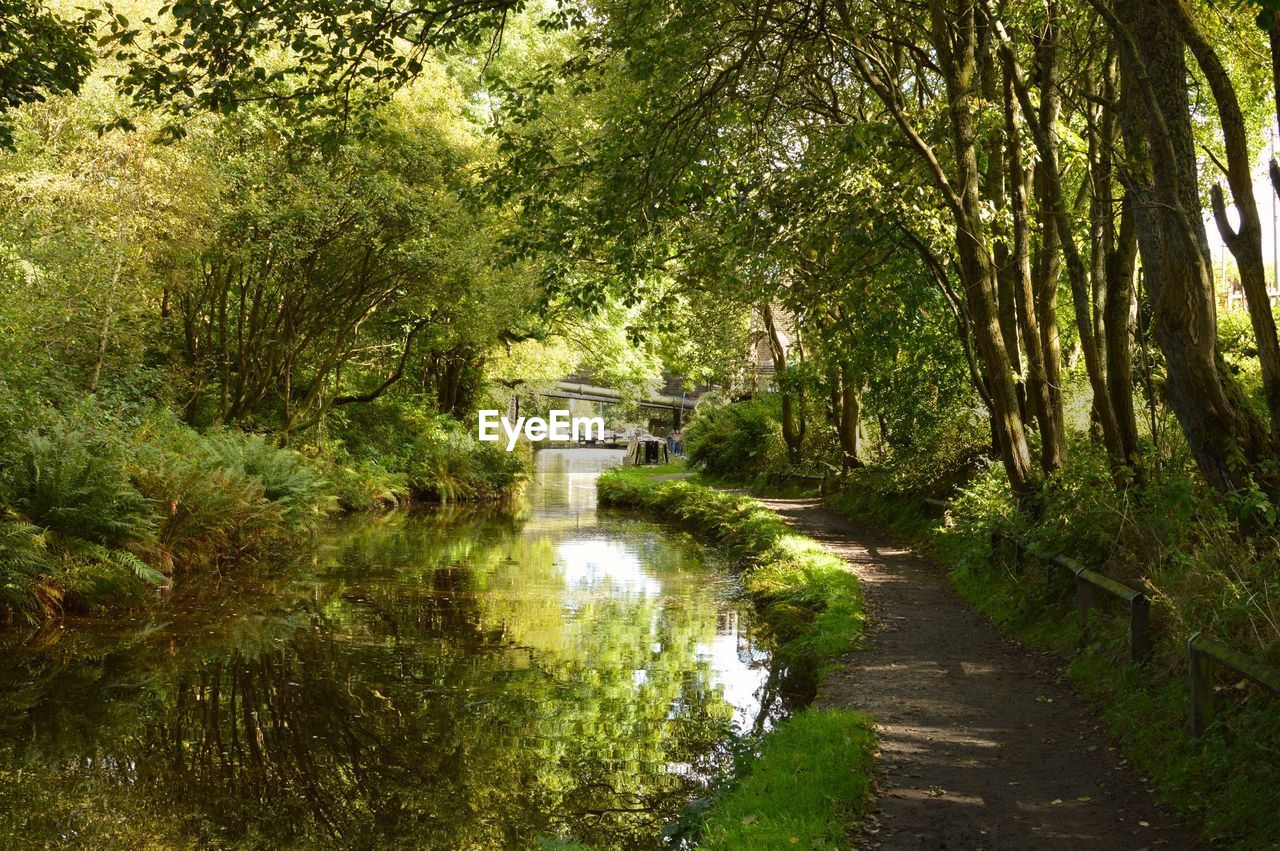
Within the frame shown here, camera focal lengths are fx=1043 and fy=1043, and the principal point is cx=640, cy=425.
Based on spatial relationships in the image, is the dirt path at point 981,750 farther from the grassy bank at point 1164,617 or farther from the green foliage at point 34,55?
the green foliage at point 34,55

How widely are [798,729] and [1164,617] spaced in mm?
2842

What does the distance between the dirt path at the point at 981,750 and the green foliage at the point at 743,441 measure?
22.6 metres

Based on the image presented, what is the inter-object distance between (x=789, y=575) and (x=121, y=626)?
26.6 ft

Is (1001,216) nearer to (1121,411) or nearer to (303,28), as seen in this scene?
(1121,411)

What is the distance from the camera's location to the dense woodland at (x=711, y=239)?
703cm

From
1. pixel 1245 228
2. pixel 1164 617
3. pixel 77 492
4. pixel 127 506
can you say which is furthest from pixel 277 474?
pixel 1245 228

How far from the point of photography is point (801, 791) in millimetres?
5934

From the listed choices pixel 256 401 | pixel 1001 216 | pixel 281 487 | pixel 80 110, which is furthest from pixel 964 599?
pixel 256 401

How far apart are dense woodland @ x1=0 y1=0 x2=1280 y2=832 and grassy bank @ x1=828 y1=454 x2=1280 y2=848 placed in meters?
0.06

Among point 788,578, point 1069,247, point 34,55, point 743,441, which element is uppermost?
point 34,55

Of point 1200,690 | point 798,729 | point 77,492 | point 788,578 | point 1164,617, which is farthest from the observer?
point 788,578

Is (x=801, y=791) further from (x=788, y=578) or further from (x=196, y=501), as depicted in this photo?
(x=196, y=501)

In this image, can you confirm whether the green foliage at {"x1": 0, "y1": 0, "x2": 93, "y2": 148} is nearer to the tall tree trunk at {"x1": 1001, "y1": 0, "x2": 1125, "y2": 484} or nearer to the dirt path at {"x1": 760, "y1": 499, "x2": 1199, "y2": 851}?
the dirt path at {"x1": 760, "y1": 499, "x2": 1199, "y2": 851}

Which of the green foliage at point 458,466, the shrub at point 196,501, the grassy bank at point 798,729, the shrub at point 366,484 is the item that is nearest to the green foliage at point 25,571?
the shrub at point 196,501
